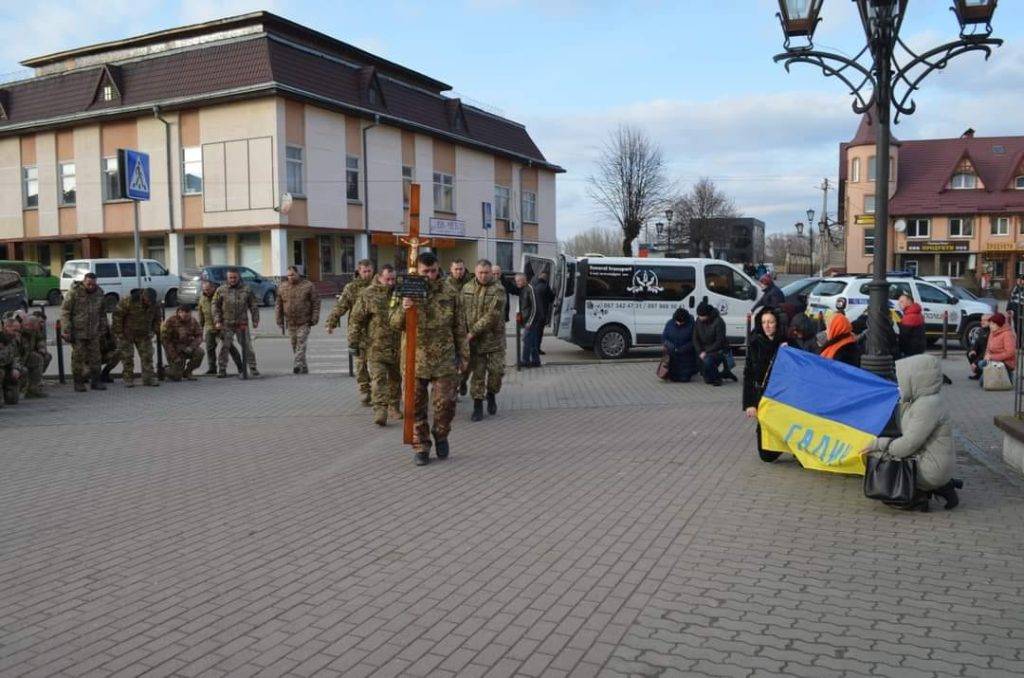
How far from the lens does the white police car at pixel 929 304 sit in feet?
65.5

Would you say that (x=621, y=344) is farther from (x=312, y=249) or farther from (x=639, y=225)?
(x=639, y=225)

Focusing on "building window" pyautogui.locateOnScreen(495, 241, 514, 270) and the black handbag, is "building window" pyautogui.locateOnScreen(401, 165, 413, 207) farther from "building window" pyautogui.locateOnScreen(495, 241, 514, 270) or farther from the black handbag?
the black handbag

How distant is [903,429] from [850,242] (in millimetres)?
62980

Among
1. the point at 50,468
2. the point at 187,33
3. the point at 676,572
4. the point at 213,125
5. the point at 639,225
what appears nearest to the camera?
the point at 676,572

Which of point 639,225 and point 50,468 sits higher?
point 639,225

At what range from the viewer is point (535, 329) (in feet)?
53.8

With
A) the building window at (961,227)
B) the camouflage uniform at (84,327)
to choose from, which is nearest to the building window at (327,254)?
the camouflage uniform at (84,327)

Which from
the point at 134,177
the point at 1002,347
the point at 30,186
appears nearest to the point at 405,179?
the point at 30,186

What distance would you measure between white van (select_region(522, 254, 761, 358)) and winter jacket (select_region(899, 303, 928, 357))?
340 cm

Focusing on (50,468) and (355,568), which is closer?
(355,568)

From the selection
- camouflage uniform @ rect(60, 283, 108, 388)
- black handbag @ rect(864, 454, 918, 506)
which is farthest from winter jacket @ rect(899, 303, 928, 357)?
camouflage uniform @ rect(60, 283, 108, 388)

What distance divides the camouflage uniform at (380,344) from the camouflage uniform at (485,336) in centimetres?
98

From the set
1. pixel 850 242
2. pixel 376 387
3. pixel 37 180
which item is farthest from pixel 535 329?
pixel 850 242

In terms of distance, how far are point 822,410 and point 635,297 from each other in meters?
10.3
